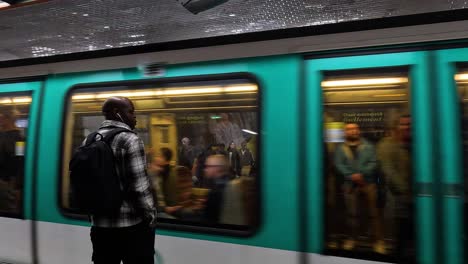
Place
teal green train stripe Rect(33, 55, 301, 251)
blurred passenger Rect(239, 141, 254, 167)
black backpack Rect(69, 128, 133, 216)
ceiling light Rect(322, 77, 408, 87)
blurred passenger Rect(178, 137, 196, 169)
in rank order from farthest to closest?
blurred passenger Rect(178, 137, 196, 169), blurred passenger Rect(239, 141, 254, 167), teal green train stripe Rect(33, 55, 301, 251), ceiling light Rect(322, 77, 408, 87), black backpack Rect(69, 128, 133, 216)

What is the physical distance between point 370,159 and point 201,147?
1.28 metres

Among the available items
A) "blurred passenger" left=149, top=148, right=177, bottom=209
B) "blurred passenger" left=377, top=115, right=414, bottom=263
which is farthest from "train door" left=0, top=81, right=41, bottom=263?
"blurred passenger" left=377, top=115, right=414, bottom=263

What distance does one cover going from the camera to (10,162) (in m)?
3.98

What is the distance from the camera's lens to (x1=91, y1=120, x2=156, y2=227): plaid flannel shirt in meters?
2.29

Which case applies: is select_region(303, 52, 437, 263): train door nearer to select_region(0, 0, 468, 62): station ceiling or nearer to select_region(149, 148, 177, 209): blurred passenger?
select_region(0, 0, 468, 62): station ceiling

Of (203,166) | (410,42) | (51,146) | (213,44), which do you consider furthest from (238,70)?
(51,146)

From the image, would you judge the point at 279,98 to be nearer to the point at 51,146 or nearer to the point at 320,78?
the point at 320,78

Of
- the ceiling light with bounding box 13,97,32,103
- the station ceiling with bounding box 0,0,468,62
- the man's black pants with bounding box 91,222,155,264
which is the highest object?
the station ceiling with bounding box 0,0,468,62

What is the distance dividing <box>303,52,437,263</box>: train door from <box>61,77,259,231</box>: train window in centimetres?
47

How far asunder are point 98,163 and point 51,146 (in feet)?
5.67

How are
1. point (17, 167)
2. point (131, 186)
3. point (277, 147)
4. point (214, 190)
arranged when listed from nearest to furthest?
point (131, 186) → point (277, 147) → point (214, 190) → point (17, 167)

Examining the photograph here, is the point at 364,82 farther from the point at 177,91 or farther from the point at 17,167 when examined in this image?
the point at 17,167

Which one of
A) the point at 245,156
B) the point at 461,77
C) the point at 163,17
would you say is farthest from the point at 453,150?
the point at 163,17

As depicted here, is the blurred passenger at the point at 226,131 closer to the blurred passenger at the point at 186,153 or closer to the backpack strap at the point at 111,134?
the blurred passenger at the point at 186,153
